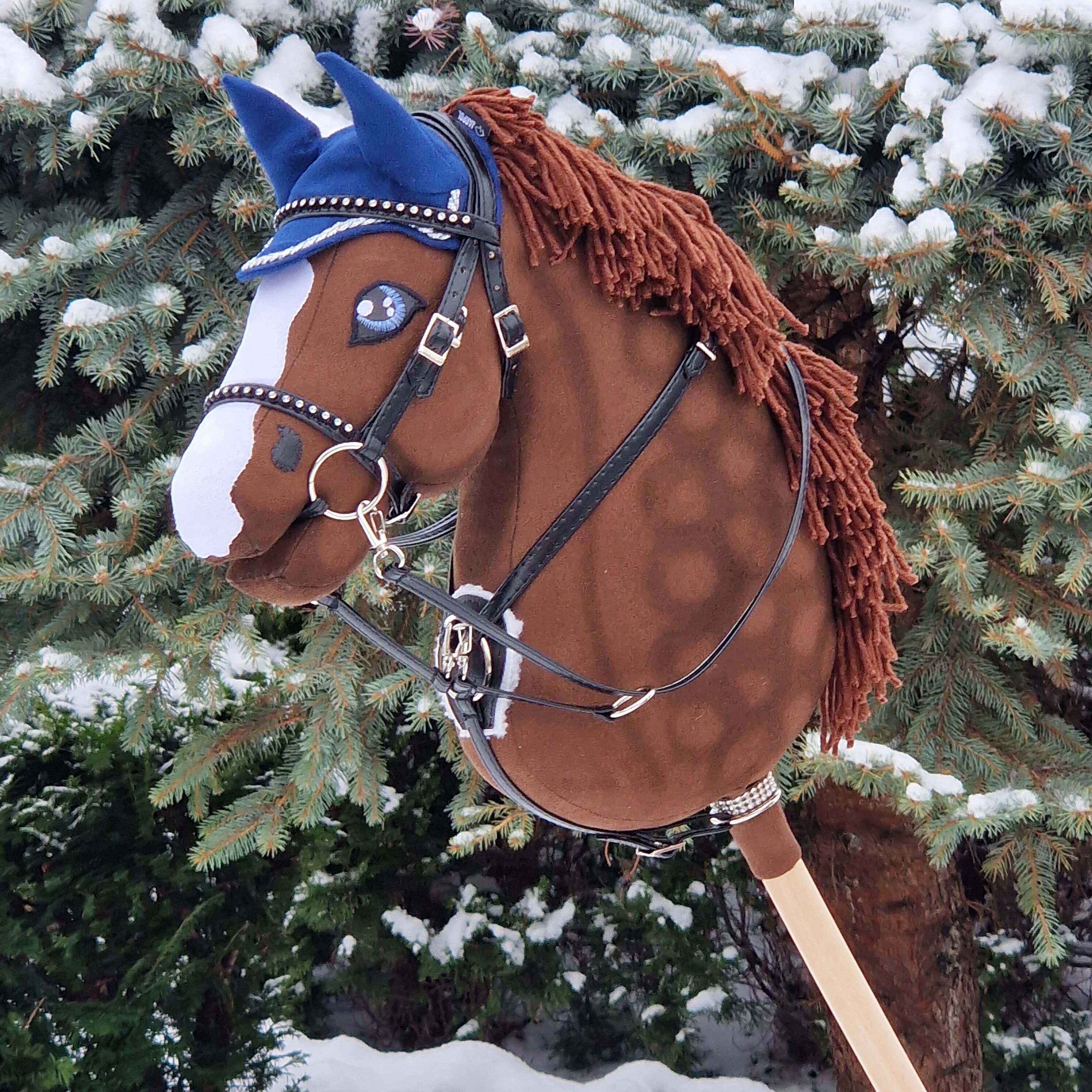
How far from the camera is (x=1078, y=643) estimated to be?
1.85 meters

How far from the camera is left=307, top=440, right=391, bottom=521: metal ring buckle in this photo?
2.31 feet

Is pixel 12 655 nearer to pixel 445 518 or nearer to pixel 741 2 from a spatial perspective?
pixel 445 518

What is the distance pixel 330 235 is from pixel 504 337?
147mm

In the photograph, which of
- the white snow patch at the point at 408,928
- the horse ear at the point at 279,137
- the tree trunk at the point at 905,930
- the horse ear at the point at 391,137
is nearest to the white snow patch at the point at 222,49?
the horse ear at the point at 279,137

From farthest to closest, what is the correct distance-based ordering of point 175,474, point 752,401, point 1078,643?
point 1078,643 < point 752,401 < point 175,474

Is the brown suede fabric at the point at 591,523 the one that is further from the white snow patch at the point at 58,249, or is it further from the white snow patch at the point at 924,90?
the white snow patch at the point at 58,249

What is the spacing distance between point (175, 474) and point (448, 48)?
1125 mm

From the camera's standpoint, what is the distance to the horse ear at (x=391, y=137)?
65 cm

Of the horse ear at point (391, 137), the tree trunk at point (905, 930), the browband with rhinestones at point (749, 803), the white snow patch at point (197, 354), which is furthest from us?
the tree trunk at point (905, 930)

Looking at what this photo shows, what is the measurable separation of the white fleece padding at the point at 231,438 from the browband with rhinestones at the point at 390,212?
4 cm

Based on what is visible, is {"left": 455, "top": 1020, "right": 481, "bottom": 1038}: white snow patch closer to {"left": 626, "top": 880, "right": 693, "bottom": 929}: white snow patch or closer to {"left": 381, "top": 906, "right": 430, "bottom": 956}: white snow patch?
{"left": 381, "top": 906, "right": 430, "bottom": 956}: white snow patch

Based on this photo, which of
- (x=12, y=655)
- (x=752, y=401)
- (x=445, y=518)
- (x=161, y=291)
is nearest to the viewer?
(x=752, y=401)

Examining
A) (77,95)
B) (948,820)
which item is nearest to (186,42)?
(77,95)

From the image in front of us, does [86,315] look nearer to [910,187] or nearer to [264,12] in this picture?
[264,12]
